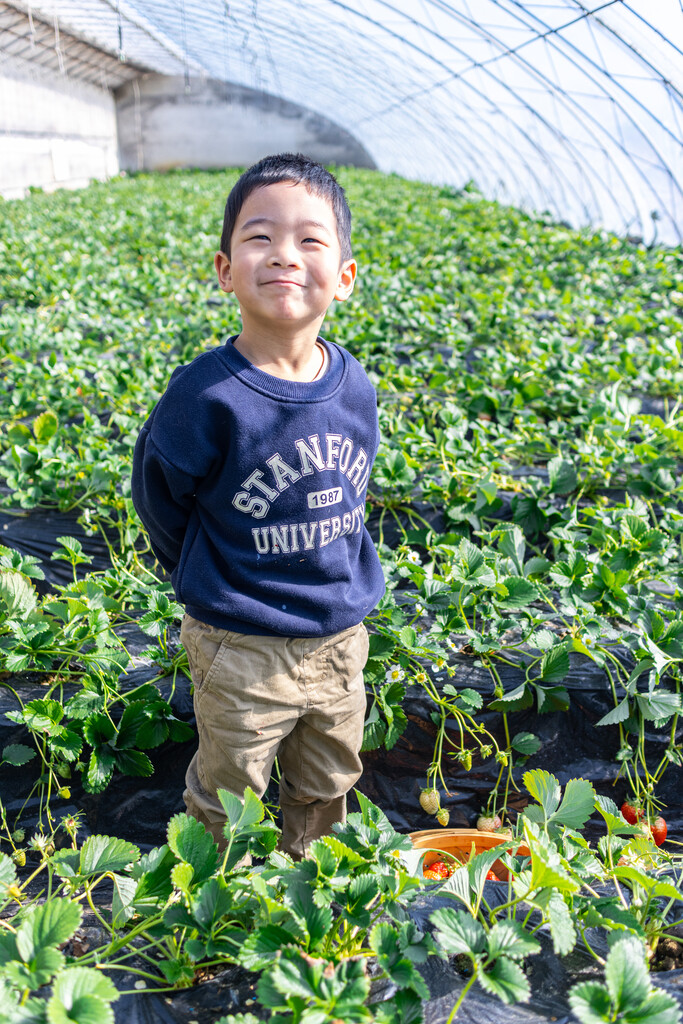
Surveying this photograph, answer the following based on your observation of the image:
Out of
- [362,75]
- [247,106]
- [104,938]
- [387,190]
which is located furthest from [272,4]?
[104,938]

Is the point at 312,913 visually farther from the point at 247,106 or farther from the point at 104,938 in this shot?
the point at 247,106

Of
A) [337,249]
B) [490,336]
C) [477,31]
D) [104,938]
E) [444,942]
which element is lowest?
[104,938]

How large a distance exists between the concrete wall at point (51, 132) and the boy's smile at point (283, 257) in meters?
18.3

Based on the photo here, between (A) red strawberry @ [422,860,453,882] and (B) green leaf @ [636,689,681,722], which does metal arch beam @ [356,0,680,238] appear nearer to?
(B) green leaf @ [636,689,681,722]

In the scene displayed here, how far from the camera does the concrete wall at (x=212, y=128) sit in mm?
26828

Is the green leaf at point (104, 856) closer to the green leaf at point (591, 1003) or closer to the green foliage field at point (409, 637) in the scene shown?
the green foliage field at point (409, 637)

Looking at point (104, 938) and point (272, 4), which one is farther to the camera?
point (272, 4)

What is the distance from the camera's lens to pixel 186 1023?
112cm

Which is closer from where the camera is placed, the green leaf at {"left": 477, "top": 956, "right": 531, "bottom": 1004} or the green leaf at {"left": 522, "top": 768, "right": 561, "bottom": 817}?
the green leaf at {"left": 477, "top": 956, "right": 531, "bottom": 1004}

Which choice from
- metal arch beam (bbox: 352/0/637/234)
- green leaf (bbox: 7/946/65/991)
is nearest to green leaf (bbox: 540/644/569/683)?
green leaf (bbox: 7/946/65/991)

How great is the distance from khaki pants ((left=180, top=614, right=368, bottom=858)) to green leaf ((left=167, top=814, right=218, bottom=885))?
0.76 ft

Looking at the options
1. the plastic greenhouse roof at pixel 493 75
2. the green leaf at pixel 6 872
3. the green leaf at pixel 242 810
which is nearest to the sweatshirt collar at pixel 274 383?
the green leaf at pixel 242 810

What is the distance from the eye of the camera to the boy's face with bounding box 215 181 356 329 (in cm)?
125

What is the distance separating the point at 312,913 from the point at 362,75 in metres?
19.9
